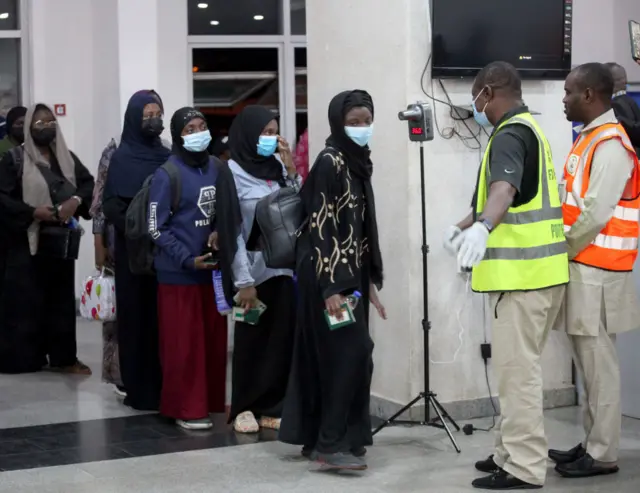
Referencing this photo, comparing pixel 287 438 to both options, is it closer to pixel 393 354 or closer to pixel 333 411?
pixel 333 411

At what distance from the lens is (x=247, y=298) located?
5719 mm

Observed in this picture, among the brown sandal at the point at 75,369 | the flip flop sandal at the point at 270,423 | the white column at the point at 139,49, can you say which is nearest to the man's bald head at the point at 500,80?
the flip flop sandal at the point at 270,423

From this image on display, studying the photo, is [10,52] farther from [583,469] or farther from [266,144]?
[583,469]

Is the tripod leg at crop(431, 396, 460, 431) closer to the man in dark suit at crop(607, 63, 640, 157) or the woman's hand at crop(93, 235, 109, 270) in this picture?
the man in dark suit at crop(607, 63, 640, 157)

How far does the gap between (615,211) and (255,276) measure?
5.99ft

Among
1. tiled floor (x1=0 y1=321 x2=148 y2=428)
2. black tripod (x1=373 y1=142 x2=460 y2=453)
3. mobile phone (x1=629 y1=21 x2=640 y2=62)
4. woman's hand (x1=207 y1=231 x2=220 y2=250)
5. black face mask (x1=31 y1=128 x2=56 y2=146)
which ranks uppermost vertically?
mobile phone (x1=629 y1=21 x2=640 y2=62)

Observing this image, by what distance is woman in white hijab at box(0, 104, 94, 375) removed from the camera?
7719 mm

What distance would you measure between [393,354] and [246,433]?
0.92 metres

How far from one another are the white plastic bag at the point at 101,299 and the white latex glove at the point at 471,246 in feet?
10.4

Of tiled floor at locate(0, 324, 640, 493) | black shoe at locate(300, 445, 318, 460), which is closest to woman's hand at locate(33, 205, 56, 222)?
tiled floor at locate(0, 324, 640, 493)

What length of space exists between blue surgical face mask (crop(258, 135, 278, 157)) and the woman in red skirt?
443 mm

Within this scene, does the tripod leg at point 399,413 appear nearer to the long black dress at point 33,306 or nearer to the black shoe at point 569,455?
the black shoe at point 569,455

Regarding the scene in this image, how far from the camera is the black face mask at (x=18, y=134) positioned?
8.04m

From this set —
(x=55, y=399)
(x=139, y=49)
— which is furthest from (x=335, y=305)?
(x=139, y=49)
